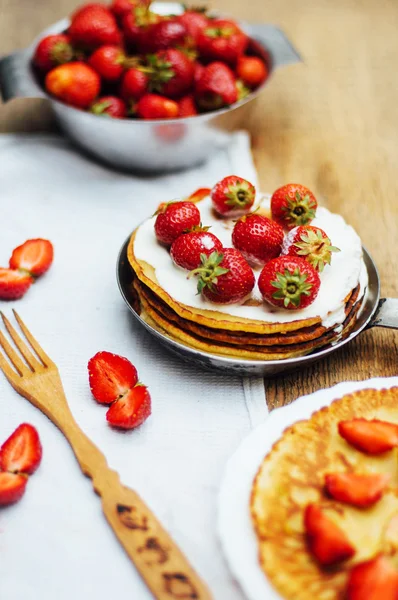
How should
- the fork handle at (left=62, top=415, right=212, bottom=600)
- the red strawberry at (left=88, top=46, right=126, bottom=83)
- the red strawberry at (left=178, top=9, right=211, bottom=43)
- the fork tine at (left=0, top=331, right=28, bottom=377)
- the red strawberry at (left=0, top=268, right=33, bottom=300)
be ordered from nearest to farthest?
1. the fork handle at (left=62, top=415, right=212, bottom=600)
2. the fork tine at (left=0, top=331, right=28, bottom=377)
3. the red strawberry at (left=0, top=268, right=33, bottom=300)
4. the red strawberry at (left=88, top=46, right=126, bottom=83)
5. the red strawberry at (left=178, top=9, right=211, bottom=43)

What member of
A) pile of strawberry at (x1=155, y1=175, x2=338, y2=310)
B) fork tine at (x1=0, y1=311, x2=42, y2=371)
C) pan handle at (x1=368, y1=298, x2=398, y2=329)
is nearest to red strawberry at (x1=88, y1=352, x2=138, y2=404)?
fork tine at (x1=0, y1=311, x2=42, y2=371)

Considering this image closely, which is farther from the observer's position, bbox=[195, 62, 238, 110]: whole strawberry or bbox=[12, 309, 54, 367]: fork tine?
bbox=[195, 62, 238, 110]: whole strawberry

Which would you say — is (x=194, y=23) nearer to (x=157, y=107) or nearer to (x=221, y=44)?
(x=221, y=44)

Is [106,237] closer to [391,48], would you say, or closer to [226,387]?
[226,387]

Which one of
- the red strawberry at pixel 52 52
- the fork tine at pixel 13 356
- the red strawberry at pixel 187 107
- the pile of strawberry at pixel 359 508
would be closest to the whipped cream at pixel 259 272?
the pile of strawberry at pixel 359 508

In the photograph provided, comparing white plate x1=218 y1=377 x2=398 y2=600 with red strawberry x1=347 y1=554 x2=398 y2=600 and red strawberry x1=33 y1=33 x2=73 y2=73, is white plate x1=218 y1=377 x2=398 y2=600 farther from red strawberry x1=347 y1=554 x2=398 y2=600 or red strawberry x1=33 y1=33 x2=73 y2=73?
red strawberry x1=33 y1=33 x2=73 y2=73

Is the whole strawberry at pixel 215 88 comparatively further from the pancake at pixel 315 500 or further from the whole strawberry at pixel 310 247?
the pancake at pixel 315 500
